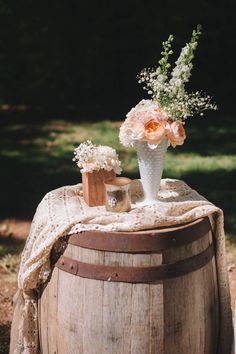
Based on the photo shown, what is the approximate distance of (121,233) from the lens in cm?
236

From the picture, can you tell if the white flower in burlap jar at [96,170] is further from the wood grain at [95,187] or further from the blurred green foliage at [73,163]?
the blurred green foliage at [73,163]

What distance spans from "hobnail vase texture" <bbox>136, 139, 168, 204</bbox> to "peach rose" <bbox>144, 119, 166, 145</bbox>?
0.23 ft

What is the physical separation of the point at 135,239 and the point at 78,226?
0.26 metres

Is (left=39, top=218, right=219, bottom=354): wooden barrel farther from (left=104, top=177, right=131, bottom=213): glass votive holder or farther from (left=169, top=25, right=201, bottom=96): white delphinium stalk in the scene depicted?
(left=169, top=25, right=201, bottom=96): white delphinium stalk

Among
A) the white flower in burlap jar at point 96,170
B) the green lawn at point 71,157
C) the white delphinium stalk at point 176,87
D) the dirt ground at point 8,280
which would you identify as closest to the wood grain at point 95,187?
the white flower in burlap jar at point 96,170

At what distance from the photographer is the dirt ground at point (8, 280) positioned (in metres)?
3.48

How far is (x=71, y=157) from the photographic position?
6.77 meters

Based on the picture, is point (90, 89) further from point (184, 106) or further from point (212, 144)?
point (184, 106)

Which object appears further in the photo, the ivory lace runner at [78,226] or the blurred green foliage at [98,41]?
the blurred green foliage at [98,41]

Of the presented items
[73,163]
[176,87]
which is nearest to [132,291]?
[176,87]

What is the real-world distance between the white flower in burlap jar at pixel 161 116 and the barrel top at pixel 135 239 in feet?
1.29

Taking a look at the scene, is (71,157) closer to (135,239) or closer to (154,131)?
(154,131)

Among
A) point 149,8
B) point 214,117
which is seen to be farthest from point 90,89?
point 214,117

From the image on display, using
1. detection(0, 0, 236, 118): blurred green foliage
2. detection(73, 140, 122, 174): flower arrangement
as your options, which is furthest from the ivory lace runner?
detection(0, 0, 236, 118): blurred green foliage
